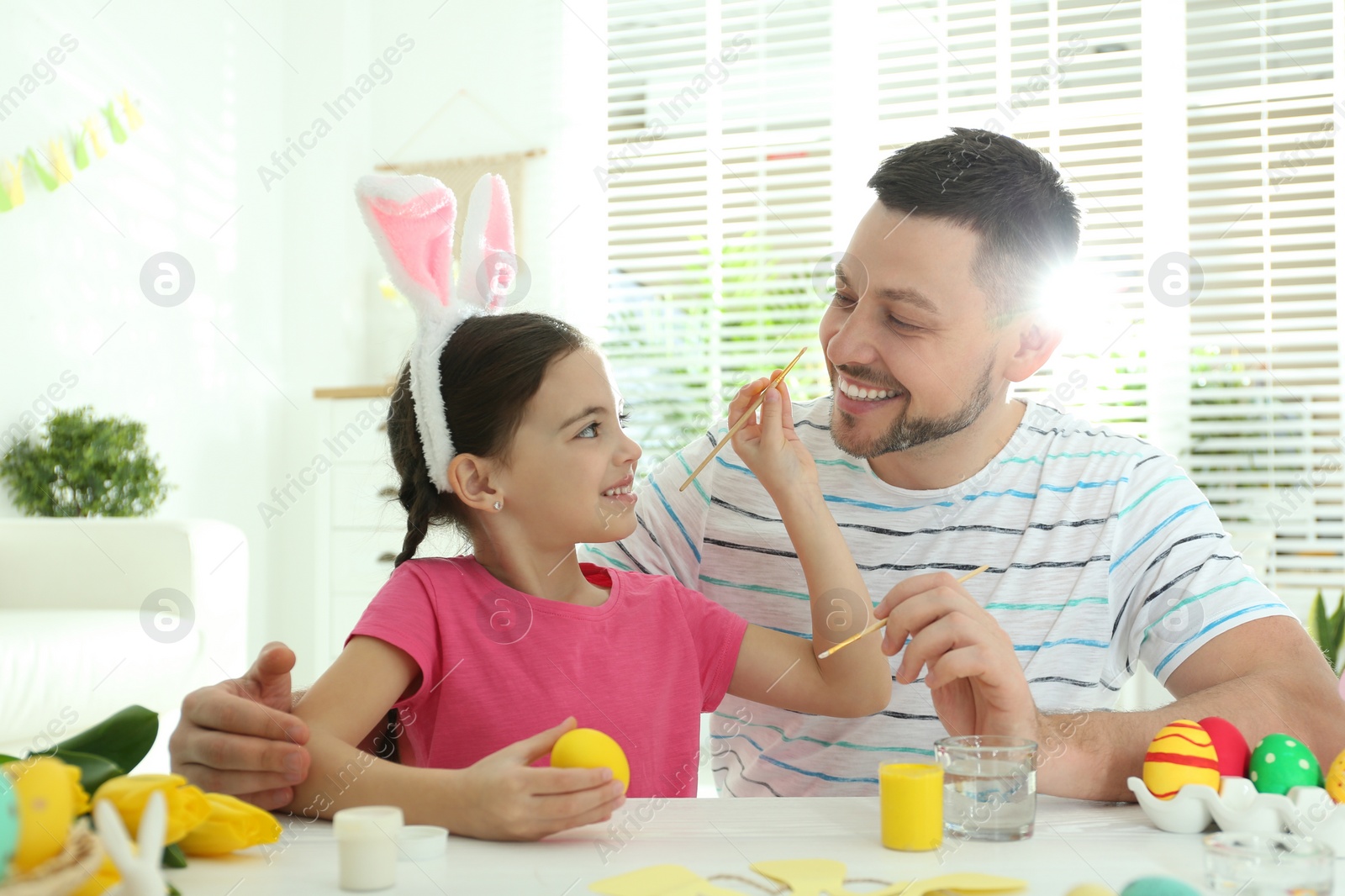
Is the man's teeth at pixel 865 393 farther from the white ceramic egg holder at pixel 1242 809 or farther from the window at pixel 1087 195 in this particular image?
the window at pixel 1087 195

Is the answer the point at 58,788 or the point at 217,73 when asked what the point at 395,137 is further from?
the point at 58,788

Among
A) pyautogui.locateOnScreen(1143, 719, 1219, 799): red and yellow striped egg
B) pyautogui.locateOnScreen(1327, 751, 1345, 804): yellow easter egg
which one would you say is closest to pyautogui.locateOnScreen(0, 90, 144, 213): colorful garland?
pyautogui.locateOnScreen(1143, 719, 1219, 799): red and yellow striped egg

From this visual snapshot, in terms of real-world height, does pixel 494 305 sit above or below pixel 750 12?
below

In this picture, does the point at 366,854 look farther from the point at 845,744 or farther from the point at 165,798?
the point at 845,744

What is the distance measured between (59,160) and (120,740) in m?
3.30

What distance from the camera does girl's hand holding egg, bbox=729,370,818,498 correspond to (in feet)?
4.45

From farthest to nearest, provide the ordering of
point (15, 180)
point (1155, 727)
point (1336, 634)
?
point (15, 180) → point (1336, 634) → point (1155, 727)

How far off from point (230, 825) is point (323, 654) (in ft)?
11.8

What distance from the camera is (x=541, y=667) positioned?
45.9 inches

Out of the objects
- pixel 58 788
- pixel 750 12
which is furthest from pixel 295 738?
pixel 750 12

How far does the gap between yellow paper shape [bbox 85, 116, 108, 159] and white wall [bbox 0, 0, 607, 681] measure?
0.04m

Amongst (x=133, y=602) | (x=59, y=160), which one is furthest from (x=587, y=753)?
(x=59, y=160)

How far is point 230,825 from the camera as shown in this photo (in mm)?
768

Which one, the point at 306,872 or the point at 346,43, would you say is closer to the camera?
the point at 306,872
